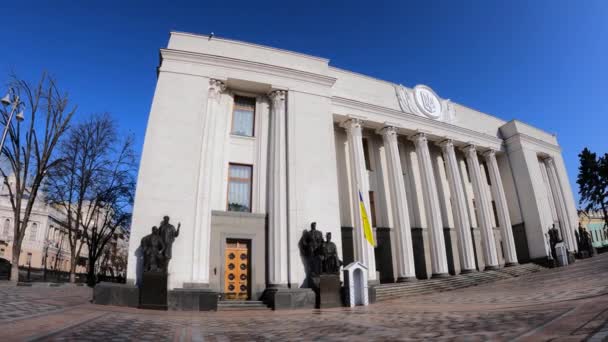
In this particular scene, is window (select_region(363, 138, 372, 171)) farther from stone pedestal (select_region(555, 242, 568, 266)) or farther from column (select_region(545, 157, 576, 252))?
column (select_region(545, 157, 576, 252))

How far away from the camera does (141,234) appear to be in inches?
A: 516

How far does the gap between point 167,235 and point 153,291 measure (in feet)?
6.54

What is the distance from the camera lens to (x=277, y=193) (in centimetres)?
1562

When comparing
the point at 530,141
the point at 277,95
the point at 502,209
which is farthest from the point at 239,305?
the point at 530,141

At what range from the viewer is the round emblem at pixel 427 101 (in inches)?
927

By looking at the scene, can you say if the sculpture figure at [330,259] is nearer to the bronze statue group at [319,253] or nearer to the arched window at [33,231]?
the bronze statue group at [319,253]

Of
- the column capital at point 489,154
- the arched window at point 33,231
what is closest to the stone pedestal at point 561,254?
the column capital at point 489,154

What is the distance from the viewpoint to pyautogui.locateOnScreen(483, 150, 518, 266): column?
23777 mm

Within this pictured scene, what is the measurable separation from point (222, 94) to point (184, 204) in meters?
6.03

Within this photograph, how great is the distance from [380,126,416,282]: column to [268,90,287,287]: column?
7.43 m

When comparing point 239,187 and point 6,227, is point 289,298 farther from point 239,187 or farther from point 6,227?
point 6,227

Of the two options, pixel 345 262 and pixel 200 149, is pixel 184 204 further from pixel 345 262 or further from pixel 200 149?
pixel 345 262

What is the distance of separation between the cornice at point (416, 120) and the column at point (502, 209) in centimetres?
114

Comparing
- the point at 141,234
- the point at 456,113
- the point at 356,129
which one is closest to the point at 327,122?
the point at 356,129
